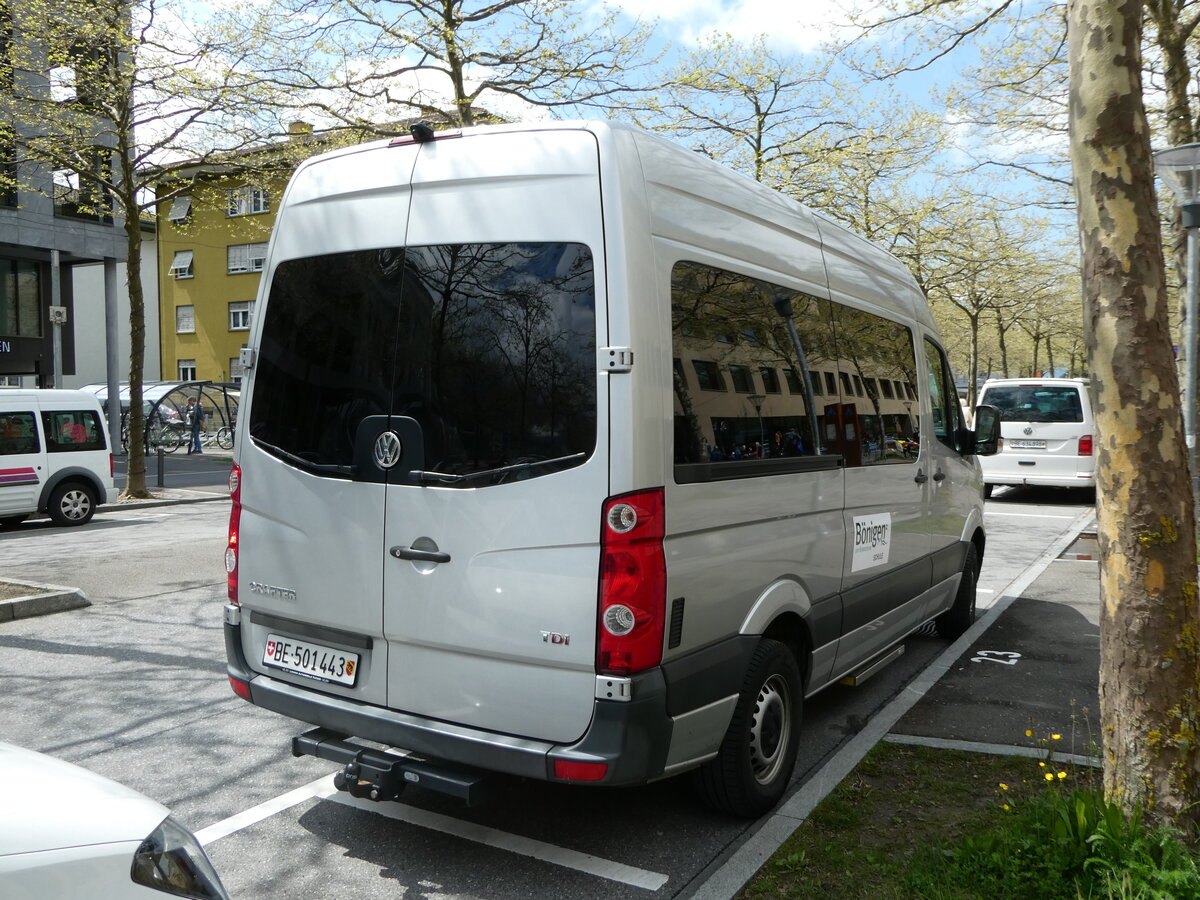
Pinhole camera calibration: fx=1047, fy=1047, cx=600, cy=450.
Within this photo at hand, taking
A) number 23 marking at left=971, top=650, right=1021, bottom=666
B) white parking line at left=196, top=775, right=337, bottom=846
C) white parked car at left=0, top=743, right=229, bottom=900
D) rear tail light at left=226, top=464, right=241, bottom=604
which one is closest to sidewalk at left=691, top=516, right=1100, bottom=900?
number 23 marking at left=971, top=650, right=1021, bottom=666

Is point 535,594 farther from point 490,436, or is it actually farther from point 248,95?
point 248,95

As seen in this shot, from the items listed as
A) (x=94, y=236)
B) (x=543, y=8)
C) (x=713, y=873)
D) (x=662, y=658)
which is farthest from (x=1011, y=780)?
(x=94, y=236)

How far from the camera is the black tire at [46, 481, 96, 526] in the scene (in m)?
Answer: 14.4

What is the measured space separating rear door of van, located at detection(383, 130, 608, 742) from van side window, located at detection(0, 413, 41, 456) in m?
12.3

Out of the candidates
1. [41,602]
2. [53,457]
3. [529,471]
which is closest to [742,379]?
[529,471]

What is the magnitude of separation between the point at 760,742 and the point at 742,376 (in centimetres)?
145

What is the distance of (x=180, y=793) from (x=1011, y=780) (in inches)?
139

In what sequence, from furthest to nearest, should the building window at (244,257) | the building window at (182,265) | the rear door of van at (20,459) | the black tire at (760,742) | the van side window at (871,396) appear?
the building window at (182,265)
the building window at (244,257)
the rear door of van at (20,459)
the van side window at (871,396)
the black tire at (760,742)

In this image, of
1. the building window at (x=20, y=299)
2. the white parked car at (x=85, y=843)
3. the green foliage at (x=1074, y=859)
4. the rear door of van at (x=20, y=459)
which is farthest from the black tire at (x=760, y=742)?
the building window at (x=20, y=299)

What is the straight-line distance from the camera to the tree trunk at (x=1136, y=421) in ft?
11.0

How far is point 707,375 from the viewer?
12.6 feet

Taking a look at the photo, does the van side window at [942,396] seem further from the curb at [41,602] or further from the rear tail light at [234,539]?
the curb at [41,602]

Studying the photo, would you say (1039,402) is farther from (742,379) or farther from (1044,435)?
(742,379)

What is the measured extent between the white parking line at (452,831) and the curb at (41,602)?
461 centimetres
